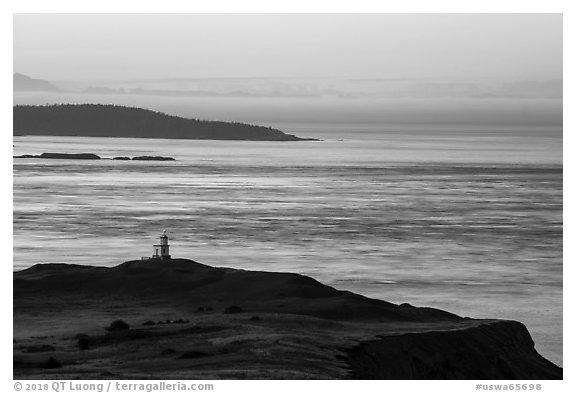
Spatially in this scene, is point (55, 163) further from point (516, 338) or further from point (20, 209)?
point (516, 338)

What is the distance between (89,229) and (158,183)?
88.5 ft

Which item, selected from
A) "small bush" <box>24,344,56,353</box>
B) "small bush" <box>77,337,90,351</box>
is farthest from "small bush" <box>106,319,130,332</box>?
"small bush" <box>24,344,56,353</box>

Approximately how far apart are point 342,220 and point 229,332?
38684 mm

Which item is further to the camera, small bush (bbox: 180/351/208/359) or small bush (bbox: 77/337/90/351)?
small bush (bbox: 77/337/90/351)

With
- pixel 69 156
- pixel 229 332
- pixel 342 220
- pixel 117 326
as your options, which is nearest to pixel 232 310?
Answer: pixel 229 332

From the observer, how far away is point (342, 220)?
67.1 metres

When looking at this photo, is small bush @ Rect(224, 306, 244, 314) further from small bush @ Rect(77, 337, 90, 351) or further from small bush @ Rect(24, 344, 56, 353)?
small bush @ Rect(24, 344, 56, 353)

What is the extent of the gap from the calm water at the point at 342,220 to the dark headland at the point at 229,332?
795 centimetres

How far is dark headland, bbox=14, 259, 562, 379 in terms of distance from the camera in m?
25.8

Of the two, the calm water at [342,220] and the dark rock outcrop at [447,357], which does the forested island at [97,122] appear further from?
the dark rock outcrop at [447,357]

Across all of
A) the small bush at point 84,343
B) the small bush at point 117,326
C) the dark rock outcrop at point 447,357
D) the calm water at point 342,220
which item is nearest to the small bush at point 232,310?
the small bush at point 117,326

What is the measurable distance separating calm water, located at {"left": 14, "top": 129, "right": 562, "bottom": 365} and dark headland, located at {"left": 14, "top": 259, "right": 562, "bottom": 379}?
7.95 metres

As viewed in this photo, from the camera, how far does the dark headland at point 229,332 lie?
1014 inches
